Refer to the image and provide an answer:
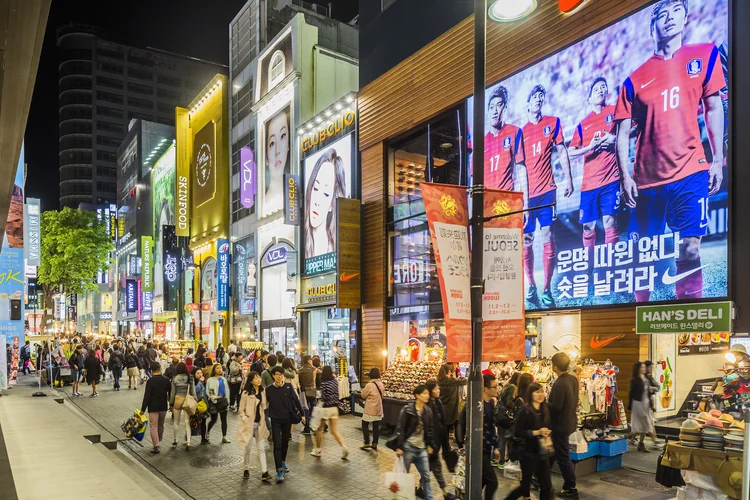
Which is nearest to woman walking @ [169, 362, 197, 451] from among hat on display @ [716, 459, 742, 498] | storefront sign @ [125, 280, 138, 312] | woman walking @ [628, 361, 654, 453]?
woman walking @ [628, 361, 654, 453]

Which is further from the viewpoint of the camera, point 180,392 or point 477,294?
point 180,392

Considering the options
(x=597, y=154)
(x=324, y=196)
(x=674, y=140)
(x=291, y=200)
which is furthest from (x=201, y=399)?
(x=291, y=200)

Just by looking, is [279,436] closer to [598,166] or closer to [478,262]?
[478,262]

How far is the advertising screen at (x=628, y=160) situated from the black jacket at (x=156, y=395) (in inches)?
336

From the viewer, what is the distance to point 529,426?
7.48 m

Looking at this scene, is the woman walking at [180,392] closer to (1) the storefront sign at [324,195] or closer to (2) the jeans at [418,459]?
(2) the jeans at [418,459]

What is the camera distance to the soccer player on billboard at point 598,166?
1271 centimetres

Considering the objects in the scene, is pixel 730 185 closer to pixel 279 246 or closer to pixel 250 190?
pixel 279 246

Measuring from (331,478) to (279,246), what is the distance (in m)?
21.2

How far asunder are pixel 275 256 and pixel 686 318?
22.6 metres

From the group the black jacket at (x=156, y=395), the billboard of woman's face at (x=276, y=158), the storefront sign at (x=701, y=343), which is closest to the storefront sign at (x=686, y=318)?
the storefront sign at (x=701, y=343)

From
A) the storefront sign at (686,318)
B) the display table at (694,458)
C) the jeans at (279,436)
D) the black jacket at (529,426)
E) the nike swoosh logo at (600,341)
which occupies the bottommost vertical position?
the jeans at (279,436)

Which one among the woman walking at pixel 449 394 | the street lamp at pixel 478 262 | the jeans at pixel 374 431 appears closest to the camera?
the street lamp at pixel 478 262

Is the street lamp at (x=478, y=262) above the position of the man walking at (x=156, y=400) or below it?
above
